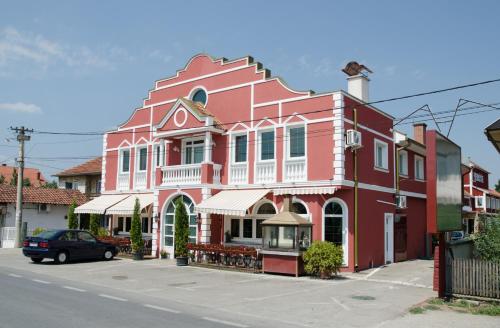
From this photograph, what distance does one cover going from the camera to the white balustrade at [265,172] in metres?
21.7

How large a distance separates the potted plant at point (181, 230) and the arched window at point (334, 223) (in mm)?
6470

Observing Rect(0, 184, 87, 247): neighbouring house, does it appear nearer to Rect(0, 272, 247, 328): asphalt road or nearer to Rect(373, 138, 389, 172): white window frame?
Rect(0, 272, 247, 328): asphalt road

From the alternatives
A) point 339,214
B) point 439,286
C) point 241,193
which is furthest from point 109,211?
point 439,286

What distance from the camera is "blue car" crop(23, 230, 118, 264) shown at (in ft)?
69.2

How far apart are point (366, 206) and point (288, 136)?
15.2 feet

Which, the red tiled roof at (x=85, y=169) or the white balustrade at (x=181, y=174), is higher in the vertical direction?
the red tiled roof at (x=85, y=169)

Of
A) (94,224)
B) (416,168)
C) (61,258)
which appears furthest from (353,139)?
(94,224)

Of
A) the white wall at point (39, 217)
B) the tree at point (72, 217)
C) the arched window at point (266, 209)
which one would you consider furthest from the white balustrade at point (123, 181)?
the arched window at point (266, 209)

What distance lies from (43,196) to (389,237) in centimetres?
2600

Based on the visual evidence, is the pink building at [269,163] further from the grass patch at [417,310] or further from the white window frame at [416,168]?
the grass patch at [417,310]

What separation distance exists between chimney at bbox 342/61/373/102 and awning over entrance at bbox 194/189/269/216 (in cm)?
651

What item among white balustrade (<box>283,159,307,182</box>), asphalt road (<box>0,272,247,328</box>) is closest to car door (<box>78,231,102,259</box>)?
asphalt road (<box>0,272,247,328</box>)

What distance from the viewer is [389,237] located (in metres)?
23.3

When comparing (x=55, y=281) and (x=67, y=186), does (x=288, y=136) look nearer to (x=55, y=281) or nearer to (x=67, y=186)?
(x=55, y=281)
